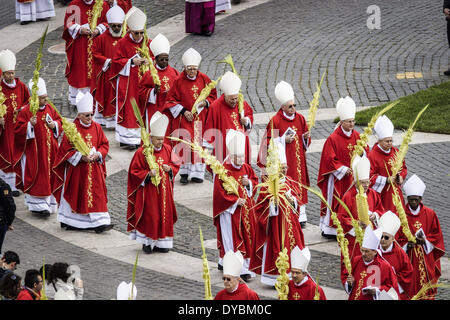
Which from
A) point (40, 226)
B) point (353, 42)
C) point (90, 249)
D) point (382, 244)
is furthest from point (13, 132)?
point (353, 42)

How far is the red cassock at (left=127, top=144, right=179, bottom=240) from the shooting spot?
15164 millimetres

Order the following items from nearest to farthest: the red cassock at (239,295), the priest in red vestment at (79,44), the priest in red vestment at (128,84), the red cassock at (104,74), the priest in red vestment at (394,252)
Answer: the red cassock at (239,295)
the priest in red vestment at (394,252)
the priest in red vestment at (128,84)
the red cassock at (104,74)
the priest in red vestment at (79,44)

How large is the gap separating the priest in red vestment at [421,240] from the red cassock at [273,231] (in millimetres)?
1369

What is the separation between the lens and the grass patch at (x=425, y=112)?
19.6m

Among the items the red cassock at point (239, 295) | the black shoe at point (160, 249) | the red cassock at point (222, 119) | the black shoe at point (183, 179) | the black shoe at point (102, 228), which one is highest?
the red cassock at point (239, 295)

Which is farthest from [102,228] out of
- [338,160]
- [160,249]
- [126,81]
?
[126,81]

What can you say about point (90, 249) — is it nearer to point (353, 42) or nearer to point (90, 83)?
point (90, 83)

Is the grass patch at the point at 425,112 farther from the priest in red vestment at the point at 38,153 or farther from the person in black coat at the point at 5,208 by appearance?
the person in black coat at the point at 5,208

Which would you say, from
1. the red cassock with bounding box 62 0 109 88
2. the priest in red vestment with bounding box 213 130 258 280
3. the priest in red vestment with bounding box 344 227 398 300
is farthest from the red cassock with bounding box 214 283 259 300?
the red cassock with bounding box 62 0 109 88

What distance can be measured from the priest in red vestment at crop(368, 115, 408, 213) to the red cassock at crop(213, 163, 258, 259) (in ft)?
5.58

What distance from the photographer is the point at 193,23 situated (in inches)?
938

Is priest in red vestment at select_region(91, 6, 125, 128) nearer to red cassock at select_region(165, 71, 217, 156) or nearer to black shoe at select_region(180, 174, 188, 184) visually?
red cassock at select_region(165, 71, 217, 156)

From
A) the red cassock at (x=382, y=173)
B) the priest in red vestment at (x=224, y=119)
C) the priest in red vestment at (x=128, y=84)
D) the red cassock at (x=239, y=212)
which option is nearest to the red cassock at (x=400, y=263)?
the red cassock at (x=382, y=173)

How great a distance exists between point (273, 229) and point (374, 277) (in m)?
2.17
